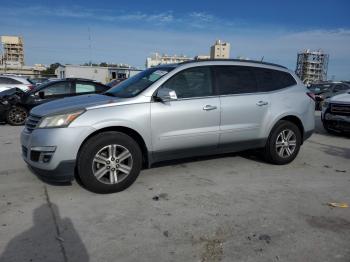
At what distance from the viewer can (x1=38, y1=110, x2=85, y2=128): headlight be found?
4.04 metres

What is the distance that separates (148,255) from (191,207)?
1.12 meters

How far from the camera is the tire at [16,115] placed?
10539 millimetres

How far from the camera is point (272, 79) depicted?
5691 mm

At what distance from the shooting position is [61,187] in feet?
14.9

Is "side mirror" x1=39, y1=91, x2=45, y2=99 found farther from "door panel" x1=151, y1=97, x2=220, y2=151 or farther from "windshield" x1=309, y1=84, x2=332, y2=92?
"windshield" x1=309, y1=84, x2=332, y2=92

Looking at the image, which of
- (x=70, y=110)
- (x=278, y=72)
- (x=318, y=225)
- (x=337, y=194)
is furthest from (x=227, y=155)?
(x=70, y=110)

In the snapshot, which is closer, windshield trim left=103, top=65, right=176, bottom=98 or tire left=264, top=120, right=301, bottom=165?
windshield trim left=103, top=65, right=176, bottom=98

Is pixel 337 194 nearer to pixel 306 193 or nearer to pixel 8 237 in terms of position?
pixel 306 193

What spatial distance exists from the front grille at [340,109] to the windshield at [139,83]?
570 centimetres

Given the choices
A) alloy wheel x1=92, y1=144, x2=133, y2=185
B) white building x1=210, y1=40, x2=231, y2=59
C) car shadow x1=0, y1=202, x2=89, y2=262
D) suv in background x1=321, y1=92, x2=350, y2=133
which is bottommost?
car shadow x1=0, y1=202, x2=89, y2=262

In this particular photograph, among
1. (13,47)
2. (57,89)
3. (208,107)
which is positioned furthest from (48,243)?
(13,47)

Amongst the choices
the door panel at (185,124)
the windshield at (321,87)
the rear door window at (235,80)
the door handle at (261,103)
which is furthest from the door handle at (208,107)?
the windshield at (321,87)

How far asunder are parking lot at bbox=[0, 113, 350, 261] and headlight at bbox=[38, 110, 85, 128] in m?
0.95

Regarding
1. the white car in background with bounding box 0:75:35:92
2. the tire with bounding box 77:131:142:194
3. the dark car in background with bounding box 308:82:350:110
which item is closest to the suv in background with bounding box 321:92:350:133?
the tire with bounding box 77:131:142:194
